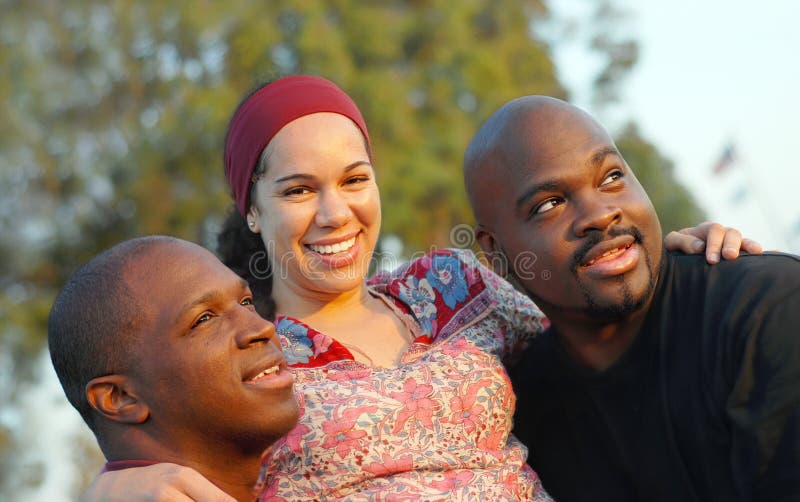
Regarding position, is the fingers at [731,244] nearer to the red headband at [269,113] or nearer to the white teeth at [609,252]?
the white teeth at [609,252]

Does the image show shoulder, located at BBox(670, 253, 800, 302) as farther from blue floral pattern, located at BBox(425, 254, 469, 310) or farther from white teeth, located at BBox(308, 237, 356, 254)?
white teeth, located at BBox(308, 237, 356, 254)

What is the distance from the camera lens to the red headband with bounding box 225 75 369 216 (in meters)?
3.60

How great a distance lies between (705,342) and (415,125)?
35.2 feet

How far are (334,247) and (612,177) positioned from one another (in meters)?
1.09

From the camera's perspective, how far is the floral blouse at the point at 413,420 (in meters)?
3.06

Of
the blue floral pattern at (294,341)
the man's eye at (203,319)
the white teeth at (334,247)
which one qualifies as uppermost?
the white teeth at (334,247)

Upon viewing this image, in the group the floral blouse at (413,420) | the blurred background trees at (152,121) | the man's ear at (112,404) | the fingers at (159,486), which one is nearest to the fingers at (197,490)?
the fingers at (159,486)

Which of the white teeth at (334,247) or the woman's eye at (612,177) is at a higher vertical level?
the white teeth at (334,247)

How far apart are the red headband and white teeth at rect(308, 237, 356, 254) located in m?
0.41

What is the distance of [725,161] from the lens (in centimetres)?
2295

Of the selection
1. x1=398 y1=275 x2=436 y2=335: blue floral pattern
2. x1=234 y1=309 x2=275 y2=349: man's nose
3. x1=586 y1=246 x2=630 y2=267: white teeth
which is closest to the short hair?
x1=234 y1=309 x2=275 y2=349: man's nose

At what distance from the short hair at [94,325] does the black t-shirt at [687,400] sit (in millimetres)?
1688

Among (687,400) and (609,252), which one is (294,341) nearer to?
(609,252)

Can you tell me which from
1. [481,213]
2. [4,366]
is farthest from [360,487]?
[4,366]
